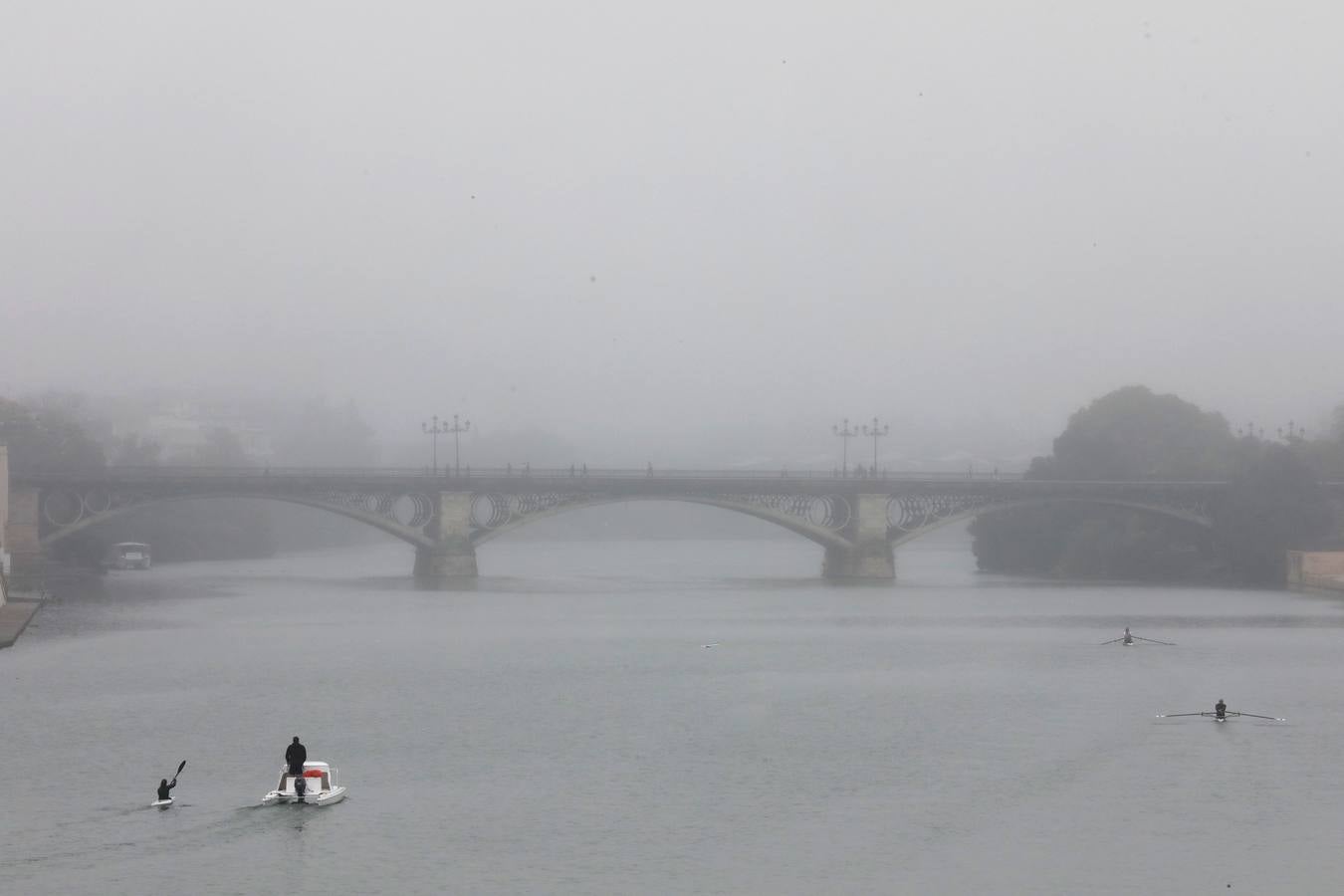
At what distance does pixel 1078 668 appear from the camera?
59.9 metres

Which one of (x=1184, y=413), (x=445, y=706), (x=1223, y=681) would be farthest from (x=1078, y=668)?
(x=1184, y=413)

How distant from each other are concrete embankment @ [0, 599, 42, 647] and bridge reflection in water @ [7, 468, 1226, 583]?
21639 millimetres

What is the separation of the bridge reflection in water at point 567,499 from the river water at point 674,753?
67.9 ft

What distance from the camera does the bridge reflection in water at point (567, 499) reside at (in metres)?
101

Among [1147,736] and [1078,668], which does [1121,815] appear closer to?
[1147,736]

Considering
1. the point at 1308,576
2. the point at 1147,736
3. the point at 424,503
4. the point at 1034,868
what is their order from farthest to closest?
the point at 424,503
the point at 1308,576
the point at 1147,736
the point at 1034,868

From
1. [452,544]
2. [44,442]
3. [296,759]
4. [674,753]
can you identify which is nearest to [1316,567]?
[452,544]

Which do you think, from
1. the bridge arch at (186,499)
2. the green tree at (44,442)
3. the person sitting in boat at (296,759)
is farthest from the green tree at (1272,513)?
Result: the person sitting in boat at (296,759)

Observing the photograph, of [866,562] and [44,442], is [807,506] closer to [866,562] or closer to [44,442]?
[866,562]

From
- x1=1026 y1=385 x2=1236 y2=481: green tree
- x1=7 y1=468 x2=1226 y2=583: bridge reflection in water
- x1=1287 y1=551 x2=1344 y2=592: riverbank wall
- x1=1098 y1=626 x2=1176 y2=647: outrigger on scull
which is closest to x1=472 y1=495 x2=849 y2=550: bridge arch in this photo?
x1=7 y1=468 x2=1226 y2=583: bridge reflection in water

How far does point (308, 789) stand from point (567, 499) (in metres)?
70.9

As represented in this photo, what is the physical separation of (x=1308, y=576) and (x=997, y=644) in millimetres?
38304

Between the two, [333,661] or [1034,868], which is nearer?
[1034,868]

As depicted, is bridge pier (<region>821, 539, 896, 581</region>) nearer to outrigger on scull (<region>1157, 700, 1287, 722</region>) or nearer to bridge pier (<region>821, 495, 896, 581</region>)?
bridge pier (<region>821, 495, 896, 581</region>)
